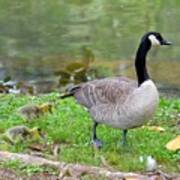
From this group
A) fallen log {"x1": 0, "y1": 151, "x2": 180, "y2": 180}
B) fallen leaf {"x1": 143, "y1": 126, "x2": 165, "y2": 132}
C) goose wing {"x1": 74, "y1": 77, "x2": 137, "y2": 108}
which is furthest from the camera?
fallen leaf {"x1": 143, "y1": 126, "x2": 165, "y2": 132}

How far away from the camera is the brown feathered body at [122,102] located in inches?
263

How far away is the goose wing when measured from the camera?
6871 millimetres

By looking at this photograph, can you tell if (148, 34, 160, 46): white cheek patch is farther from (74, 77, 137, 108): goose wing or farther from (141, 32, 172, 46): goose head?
(74, 77, 137, 108): goose wing

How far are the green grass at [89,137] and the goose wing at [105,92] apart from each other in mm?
495

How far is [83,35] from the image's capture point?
1819 cm

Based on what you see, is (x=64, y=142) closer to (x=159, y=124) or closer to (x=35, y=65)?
(x=159, y=124)

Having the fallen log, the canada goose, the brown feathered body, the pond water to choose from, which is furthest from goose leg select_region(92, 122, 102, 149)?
the pond water

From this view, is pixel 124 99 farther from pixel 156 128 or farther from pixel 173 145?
pixel 156 128

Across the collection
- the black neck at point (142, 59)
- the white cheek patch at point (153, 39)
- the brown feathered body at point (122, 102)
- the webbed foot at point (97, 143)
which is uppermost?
the white cheek patch at point (153, 39)

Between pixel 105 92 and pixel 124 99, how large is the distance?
31cm

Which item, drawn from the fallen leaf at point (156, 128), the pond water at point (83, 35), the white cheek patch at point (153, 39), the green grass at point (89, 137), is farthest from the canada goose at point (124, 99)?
the pond water at point (83, 35)

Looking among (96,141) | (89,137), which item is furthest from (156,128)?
(96,141)

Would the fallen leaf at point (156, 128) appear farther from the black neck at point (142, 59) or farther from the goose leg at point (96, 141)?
the black neck at point (142, 59)

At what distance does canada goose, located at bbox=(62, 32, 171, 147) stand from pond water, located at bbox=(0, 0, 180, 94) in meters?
6.43
